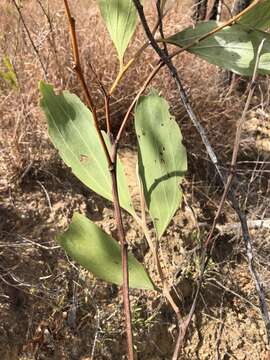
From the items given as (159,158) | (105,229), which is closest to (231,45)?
(159,158)

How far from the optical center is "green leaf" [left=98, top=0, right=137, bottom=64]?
1.88ft

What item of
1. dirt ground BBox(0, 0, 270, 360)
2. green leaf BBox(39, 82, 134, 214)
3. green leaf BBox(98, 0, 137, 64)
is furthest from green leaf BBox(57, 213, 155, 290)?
dirt ground BBox(0, 0, 270, 360)

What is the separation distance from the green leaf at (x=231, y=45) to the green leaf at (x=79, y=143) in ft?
0.45

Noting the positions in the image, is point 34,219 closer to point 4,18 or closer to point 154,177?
point 4,18

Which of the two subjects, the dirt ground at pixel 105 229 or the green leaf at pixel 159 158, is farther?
the dirt ground at pixel 105 229

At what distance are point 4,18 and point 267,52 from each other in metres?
2.03

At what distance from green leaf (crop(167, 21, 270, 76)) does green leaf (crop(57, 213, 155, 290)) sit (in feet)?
0.72

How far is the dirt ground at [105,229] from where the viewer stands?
168 cm

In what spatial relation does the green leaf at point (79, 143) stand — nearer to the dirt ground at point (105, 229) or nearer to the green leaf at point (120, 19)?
the green leaf at point (120, 19)

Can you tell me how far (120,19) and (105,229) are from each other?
1347mm

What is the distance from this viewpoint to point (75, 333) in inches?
67.7

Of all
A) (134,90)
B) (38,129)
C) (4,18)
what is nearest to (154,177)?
(38,129)

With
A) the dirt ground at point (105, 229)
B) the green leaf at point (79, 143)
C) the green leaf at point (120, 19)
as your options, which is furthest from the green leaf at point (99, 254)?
the dirt ground at point (105, 229)

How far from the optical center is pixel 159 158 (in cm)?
59
